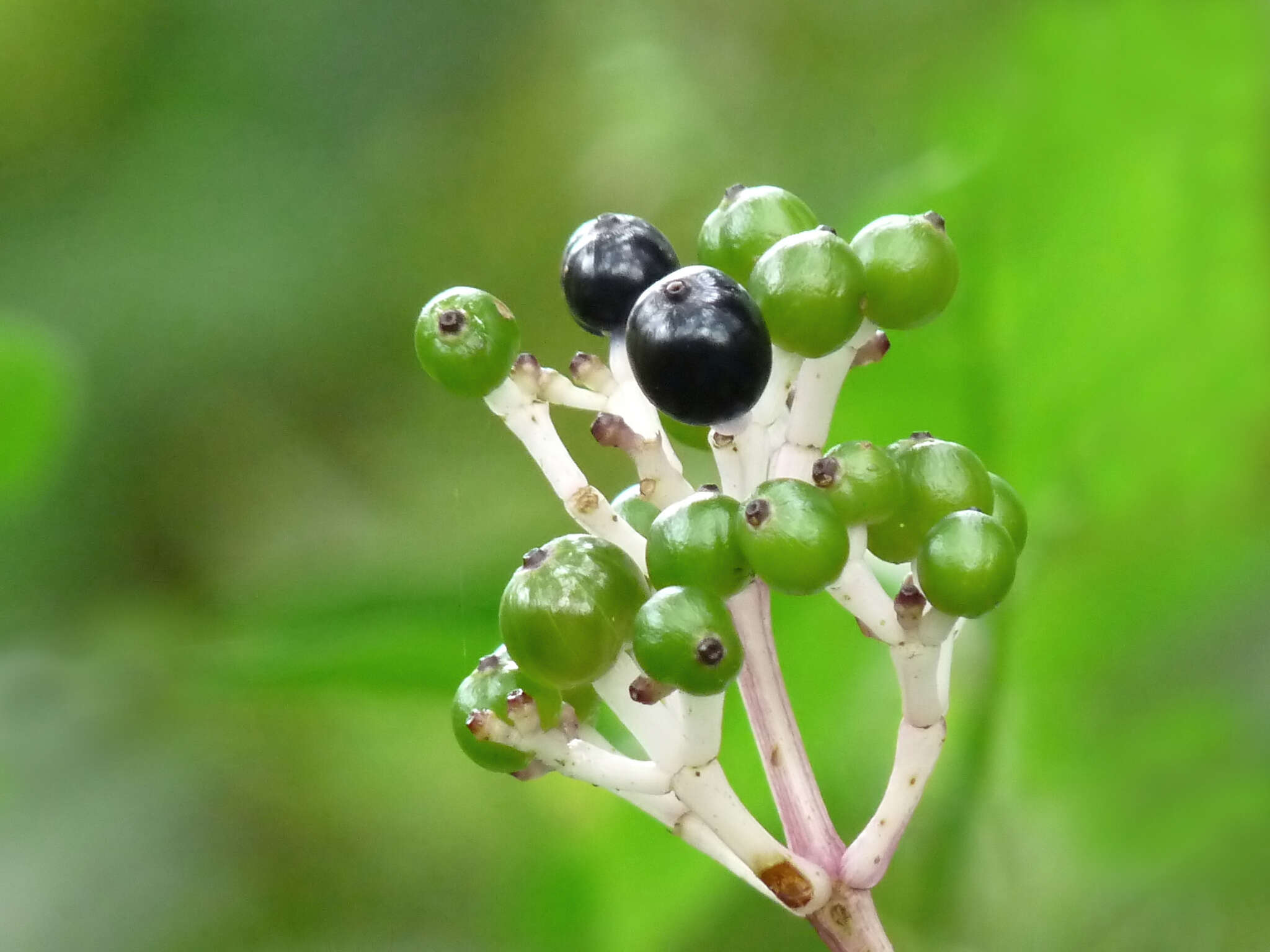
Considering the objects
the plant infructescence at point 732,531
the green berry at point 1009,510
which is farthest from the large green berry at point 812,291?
the green berry at point 1009,510

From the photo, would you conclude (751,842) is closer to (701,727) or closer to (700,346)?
(701,727)

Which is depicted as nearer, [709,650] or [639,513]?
[709,650]

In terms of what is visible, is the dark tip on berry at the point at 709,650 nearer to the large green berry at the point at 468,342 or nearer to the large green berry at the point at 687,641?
the large green berry at the point at 687,641

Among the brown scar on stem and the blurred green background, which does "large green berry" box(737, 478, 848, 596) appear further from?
the blurred green background

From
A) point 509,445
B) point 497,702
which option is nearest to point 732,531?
point 497,702

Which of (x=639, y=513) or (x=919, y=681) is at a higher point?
(x=639, y=513)
